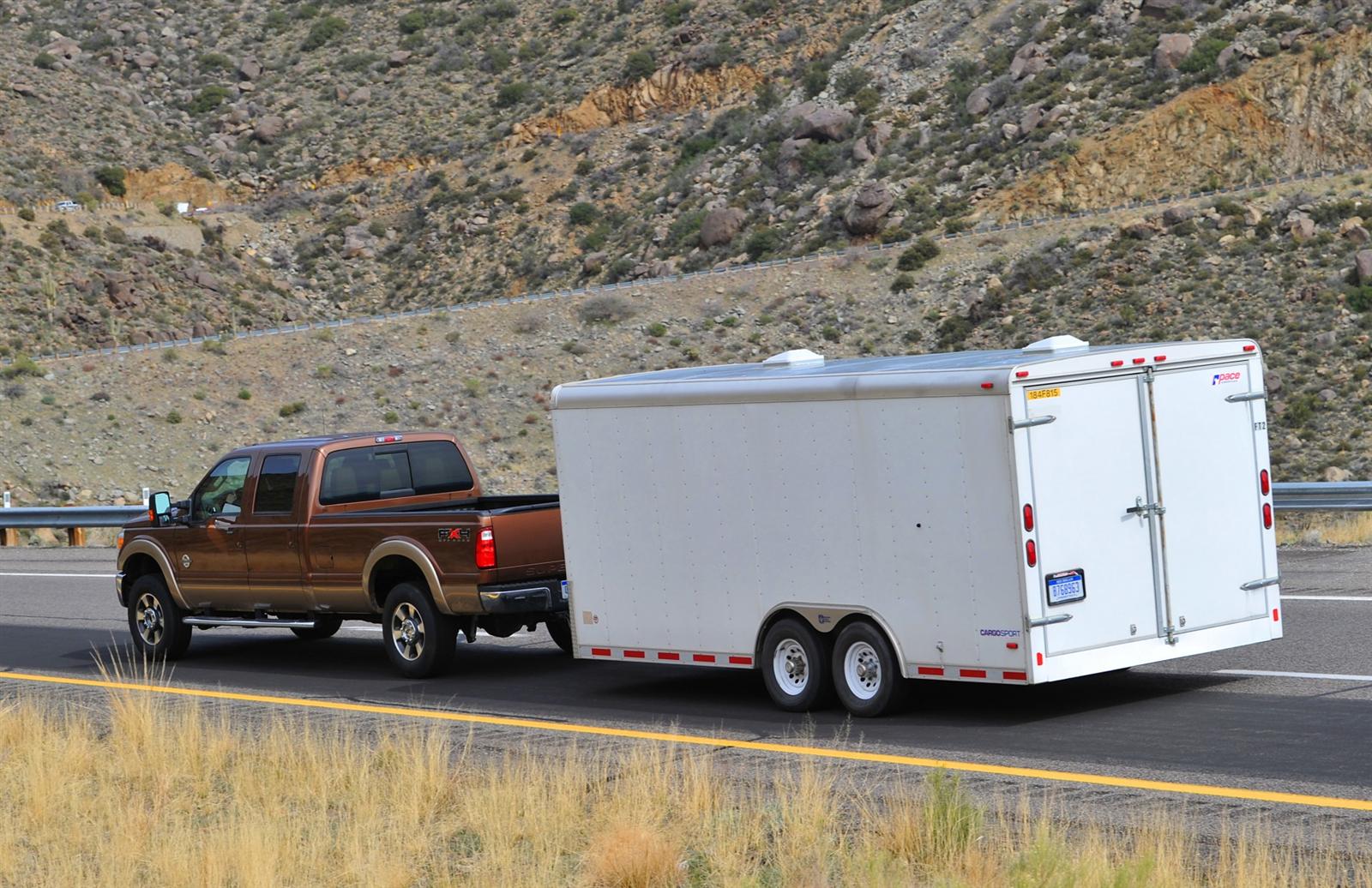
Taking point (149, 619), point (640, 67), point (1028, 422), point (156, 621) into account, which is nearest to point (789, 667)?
point (1028, 422)

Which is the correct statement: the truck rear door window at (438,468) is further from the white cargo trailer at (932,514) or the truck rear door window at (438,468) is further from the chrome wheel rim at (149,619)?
the white cargo trailer at (932,514)

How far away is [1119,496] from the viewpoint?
10328mm

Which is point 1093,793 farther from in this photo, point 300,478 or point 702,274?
point 702,274

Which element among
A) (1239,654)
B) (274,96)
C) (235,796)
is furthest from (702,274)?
(235,796)

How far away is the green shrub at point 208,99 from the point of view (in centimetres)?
8894

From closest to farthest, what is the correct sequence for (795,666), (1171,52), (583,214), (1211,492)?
(1211,492)
(795,666)
(1171,52)
(583,214)

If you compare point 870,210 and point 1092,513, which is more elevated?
point 870,210

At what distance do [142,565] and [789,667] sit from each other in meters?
7.73

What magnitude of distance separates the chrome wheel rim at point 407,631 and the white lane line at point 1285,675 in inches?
245

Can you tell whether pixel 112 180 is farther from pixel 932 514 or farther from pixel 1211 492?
pixel 1211 492

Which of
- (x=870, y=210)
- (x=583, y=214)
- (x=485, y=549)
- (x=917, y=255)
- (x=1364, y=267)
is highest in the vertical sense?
(x=583, y=214)

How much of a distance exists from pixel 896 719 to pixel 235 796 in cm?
420

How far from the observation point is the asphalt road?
Answer: 9.34 m

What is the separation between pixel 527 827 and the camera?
783cm
